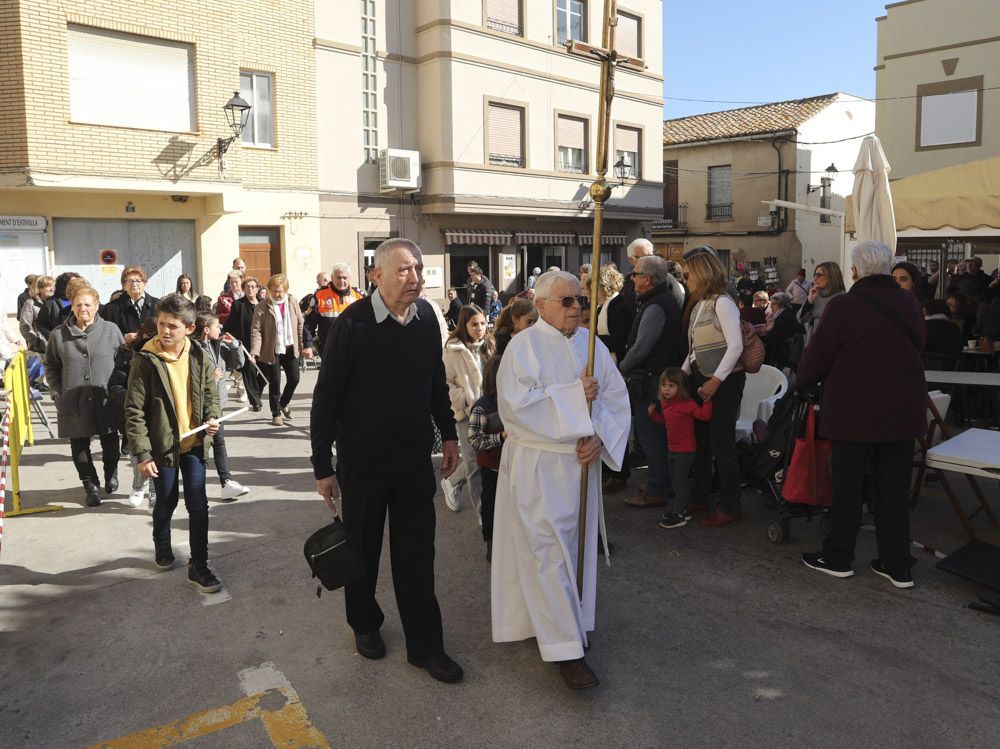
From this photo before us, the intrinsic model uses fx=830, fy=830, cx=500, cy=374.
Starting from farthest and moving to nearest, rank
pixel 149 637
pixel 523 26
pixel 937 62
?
pixel 937 62
pixel 523 26
pixel 149 637

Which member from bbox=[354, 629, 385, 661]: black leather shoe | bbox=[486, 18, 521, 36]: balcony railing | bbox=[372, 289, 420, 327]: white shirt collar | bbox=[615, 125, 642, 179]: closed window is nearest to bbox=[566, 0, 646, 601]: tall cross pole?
bbox=[372, 289, 420, 327]: white shirt collar

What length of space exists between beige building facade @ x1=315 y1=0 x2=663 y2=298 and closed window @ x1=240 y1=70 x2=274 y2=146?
45.2 inches

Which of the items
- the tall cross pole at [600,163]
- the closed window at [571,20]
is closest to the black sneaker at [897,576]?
the tall cross pole at [600,163]

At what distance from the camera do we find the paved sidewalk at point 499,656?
3393 millimetres

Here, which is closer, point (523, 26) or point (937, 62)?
point (523, 26)

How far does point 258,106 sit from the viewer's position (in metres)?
17.6

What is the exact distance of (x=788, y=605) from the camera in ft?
14.9

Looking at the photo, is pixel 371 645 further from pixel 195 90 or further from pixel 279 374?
pixel 195 90

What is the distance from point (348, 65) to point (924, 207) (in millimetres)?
14040

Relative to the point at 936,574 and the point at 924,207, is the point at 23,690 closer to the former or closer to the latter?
the point at 936,574

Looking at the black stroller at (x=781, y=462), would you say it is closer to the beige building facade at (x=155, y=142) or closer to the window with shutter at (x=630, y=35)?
the beige building facade at (x=155, y=142)

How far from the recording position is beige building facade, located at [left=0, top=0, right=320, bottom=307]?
1427cm

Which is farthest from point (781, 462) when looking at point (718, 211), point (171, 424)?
point (718, 211)

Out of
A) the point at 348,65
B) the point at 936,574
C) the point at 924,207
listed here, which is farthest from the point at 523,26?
the point at 936,574
